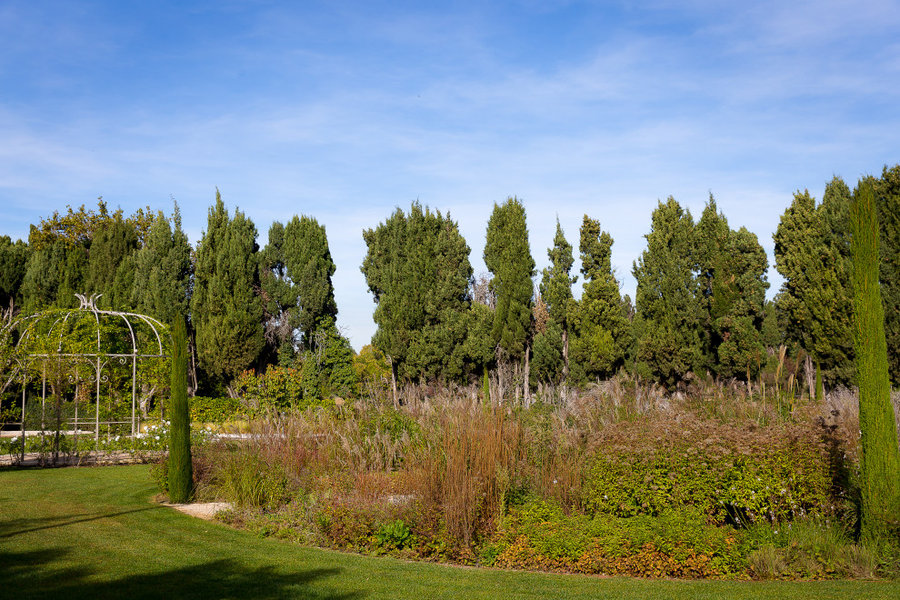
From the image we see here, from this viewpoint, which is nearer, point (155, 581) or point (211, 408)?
point (155, 581)

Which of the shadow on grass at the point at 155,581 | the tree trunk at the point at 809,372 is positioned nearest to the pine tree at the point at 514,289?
the tree trunk at the point at 809,372

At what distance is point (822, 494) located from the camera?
7.20m

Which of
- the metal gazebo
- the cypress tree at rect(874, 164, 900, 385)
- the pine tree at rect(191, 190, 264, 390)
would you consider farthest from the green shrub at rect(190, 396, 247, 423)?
the cypress tree at rect(874, 164, 900, 385)

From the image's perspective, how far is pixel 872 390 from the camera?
6746mm

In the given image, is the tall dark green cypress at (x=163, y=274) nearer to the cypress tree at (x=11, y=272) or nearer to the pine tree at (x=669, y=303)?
the cypress tree at (x=11, y=272)

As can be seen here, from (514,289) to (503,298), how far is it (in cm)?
52

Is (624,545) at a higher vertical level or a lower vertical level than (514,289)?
lower

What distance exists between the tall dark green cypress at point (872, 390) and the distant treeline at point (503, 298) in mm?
14267

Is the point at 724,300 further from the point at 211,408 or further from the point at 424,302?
the point at 211,408

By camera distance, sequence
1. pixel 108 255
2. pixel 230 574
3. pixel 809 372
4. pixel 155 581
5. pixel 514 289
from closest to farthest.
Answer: pixel 155 581 < pixel 230 574 < pixel 809 372 < pixel 514 289 < pixel 108 255

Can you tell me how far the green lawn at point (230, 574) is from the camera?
559cm

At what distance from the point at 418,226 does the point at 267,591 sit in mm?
20071

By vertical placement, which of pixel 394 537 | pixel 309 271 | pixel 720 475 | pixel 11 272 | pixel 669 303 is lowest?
pixel 394 537

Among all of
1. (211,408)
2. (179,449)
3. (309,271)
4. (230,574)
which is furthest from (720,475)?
(309,271)
